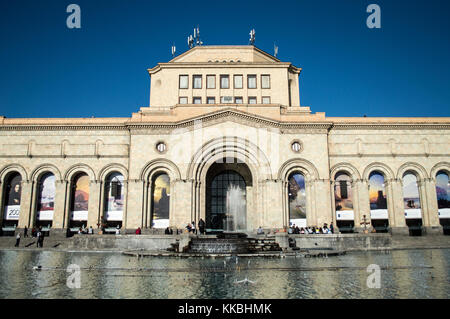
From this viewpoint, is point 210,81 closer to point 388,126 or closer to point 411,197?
point 388,126

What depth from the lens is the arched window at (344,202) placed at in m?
33.0

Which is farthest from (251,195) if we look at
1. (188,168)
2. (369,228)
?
(369,228)

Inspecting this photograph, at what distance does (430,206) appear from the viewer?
33.1 metres

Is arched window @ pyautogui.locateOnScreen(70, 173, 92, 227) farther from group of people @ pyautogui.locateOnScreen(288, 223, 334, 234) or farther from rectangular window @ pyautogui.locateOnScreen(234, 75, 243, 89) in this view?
group of people @ pyautogui.locateOnScreen(288, 223, 334, 234)

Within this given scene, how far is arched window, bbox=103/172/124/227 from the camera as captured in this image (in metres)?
32.8

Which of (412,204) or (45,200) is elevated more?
(45,200)

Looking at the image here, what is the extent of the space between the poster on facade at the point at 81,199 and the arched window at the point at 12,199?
506 centimetres

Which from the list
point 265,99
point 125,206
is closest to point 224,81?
point 265,99

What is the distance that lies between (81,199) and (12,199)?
6.39m

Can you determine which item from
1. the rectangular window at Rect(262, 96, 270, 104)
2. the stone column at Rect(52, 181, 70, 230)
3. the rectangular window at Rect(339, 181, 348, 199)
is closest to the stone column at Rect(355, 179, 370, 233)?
the rectangular window at Rect(339, 181, 348, 199)

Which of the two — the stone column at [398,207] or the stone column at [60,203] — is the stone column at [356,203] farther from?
the stone column at [60,203]

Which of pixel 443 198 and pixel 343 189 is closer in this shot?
pixel 343 189

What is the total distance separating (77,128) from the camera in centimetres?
3378
